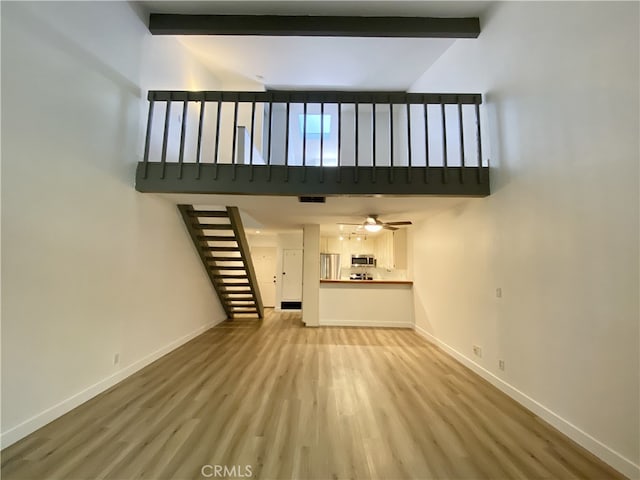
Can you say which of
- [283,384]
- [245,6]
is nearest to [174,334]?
[283,384]

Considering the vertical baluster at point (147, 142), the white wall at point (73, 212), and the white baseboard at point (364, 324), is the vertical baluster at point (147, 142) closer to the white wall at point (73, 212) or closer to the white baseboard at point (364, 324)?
the white wall at point (73, 212)

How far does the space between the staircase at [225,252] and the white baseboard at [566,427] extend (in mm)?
3874

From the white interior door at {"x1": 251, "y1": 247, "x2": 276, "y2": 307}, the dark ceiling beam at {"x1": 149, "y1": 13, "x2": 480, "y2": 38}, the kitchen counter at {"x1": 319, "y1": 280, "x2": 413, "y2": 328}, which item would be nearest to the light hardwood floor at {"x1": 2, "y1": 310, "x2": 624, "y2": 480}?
the kitchen counter at {"x1": 319, "y1": 280, "x2": 413, "y2": 328}

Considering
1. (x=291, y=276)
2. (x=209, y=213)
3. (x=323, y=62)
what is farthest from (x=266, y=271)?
(x=323, y=62)

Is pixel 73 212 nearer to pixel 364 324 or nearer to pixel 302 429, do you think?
pixel 302 429

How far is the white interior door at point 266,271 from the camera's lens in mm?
9000

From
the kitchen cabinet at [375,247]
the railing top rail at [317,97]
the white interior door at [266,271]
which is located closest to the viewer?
the railing top rail at [317,97]

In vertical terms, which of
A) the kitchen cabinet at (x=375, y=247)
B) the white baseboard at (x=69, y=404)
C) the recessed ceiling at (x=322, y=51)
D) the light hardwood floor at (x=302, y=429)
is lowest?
the light hardwood floor at (x=302, y=429)

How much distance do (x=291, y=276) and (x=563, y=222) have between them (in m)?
6.71

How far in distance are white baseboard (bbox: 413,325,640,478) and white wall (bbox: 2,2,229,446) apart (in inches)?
158

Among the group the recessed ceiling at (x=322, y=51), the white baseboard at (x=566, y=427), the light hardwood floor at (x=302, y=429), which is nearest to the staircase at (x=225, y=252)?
the light hardwood floor at (x=302, y=429)

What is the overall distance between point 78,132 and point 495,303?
4.41 meters

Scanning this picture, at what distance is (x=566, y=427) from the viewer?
2154 millimetres

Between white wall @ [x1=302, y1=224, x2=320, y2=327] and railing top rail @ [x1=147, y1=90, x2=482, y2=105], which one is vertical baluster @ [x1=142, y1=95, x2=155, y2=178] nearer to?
railing top rail @ [x1=147, y1=90, x2=482, y2=105]
